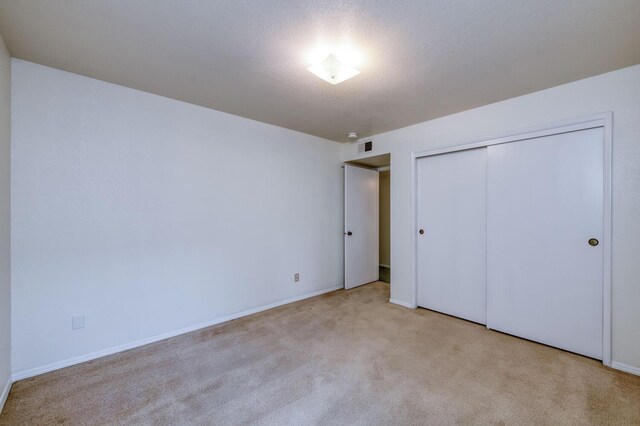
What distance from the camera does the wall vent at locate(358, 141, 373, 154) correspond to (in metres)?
4.07

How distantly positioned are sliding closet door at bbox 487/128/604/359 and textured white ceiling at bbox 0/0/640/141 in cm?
65

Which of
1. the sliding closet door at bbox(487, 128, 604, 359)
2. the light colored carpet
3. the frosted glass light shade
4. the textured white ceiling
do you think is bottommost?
the light colored carpet

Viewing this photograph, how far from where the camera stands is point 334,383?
200 centimetres

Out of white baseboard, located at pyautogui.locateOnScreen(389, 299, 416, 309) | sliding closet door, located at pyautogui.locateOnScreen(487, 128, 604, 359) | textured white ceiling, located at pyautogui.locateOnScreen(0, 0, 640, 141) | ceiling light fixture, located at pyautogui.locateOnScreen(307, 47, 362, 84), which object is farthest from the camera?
white baseboard, located at pyautogui.locateOnScreen(389, 299, 416, 309)

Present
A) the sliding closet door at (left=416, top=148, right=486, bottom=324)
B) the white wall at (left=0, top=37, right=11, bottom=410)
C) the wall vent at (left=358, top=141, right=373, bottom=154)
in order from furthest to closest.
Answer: the wall vent at (left=358, top=141, right=373, bottom=154) → the sliding closet door at (left=416, top=148, right=486, bottom=324) → the white wall at (left=0, top=37, right=11, bottom=410)

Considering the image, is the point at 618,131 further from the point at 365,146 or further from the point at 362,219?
the point at 362,219

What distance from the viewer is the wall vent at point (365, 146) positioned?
13.4 feet

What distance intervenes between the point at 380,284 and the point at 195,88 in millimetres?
3920

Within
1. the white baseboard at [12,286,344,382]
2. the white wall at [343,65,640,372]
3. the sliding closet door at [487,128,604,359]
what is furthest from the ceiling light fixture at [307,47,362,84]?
the white baseboard at [12,286,344,382]

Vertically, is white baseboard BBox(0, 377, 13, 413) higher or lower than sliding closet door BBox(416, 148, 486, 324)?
lower

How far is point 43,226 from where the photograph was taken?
2152mm

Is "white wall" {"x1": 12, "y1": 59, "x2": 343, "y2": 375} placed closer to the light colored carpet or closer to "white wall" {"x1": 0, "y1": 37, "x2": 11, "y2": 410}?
"white wall" {"x1": 0, "y1": 37, "x2": 11, "y2": 410}

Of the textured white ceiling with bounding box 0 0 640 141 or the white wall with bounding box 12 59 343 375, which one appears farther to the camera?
the white wall with bounding box 12 59 343 375

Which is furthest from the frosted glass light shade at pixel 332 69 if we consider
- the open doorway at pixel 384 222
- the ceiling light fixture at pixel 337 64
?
the open doorway at pixel 384 222
